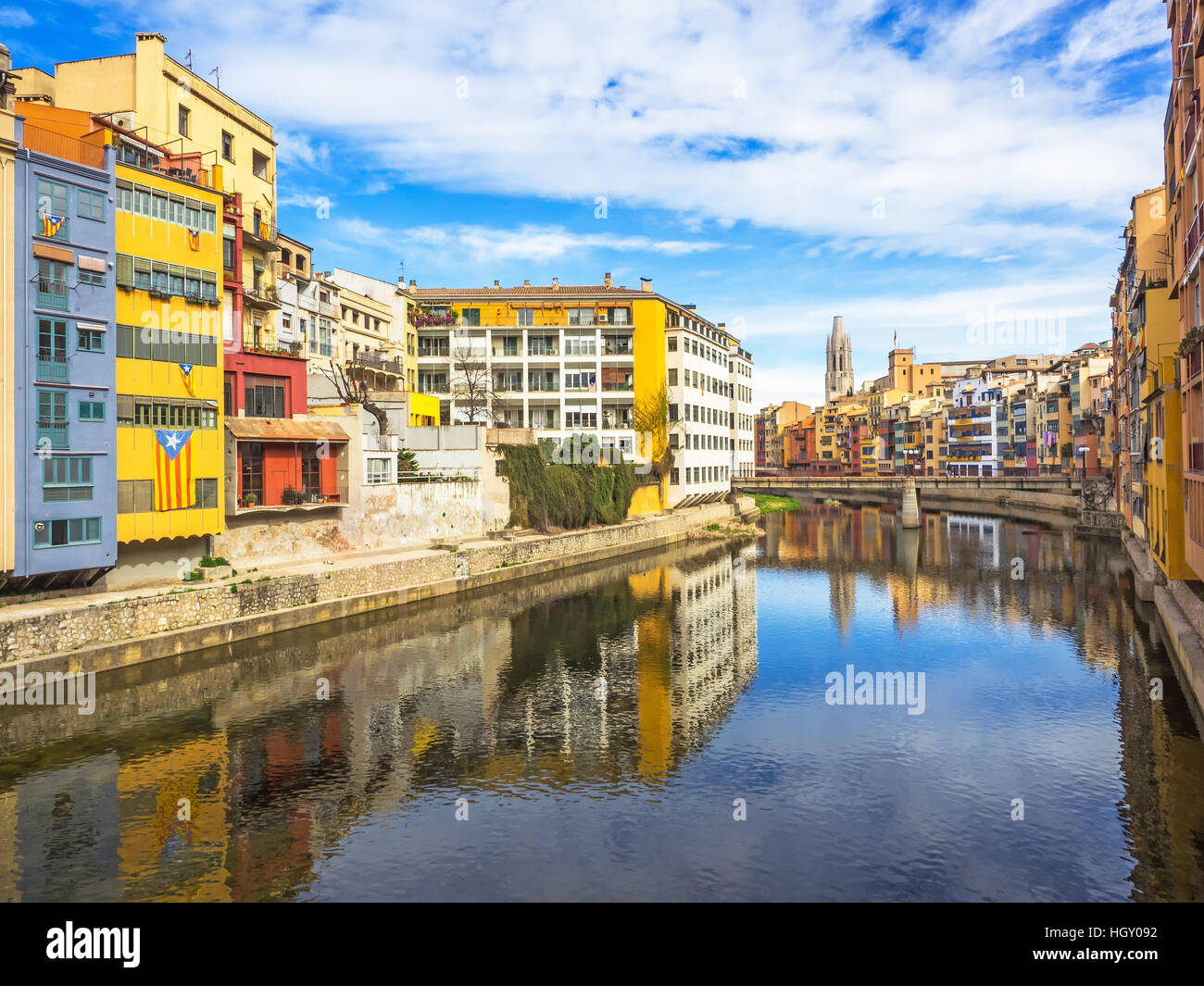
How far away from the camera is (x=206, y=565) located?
3553cm

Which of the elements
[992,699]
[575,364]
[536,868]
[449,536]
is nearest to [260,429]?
[449,536]

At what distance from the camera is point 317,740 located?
927 inches

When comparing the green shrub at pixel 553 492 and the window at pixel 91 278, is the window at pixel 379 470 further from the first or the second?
the window at pixel 91 278

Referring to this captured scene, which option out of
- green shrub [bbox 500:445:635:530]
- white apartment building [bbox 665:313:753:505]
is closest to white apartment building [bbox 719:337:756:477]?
white apartment building [bbox 665:313:753:505]

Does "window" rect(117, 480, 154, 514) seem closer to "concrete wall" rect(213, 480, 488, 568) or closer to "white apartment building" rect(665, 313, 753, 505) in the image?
"concrete wall" rect(213, 480, 488, 568)

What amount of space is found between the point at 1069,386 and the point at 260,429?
340 ft

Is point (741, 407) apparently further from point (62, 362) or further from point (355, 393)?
point (62, 362)

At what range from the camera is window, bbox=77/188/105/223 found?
2928 cm

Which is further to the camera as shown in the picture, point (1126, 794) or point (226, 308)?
point (226, 308)

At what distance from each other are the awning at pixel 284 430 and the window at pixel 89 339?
8.20 m

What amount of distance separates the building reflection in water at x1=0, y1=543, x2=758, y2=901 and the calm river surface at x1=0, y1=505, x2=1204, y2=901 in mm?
90

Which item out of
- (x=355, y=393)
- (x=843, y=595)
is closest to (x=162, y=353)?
(x=355, y=393)

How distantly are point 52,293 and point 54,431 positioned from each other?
463 cm
